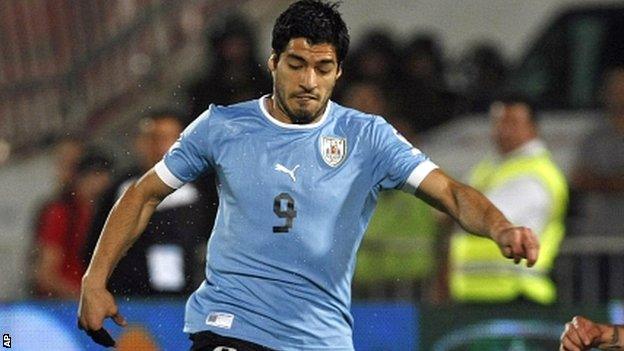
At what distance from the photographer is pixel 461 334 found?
10.7 metres

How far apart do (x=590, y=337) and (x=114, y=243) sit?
1866 millimetres

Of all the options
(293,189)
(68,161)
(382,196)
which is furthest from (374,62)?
(293,189)

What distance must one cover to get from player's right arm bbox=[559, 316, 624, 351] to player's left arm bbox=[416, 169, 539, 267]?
0.32m

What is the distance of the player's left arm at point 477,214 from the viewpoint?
701 cm

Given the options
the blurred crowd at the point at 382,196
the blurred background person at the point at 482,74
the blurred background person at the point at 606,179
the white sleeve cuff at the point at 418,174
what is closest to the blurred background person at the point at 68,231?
the blurred crowd at the point at 382,196

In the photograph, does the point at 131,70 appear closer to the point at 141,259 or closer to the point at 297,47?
the point at 141,259

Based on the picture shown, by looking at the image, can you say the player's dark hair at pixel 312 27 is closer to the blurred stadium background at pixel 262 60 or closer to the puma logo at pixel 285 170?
the puma logo at pixel 285 170

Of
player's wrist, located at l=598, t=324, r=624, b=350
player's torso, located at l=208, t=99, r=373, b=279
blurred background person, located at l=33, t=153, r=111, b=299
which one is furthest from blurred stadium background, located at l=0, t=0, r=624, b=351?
player's wrist, located at l=598, t=324, r=624, b=350

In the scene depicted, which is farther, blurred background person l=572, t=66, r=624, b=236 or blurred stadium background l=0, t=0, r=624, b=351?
blurred background person l=572, t=66, r=624, b=236

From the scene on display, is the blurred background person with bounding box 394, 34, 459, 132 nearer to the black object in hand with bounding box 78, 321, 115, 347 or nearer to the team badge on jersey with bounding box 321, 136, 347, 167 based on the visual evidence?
the team badge on jersey with bounding box 321, 136, 347, 167

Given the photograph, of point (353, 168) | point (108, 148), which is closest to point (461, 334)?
point (353, 168)

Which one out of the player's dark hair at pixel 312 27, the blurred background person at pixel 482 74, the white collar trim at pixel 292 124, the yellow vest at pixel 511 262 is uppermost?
the player's dark hair at pixel 312 27

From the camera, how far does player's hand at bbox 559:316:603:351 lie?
23.3 ft

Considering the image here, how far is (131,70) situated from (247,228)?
7.85 m
